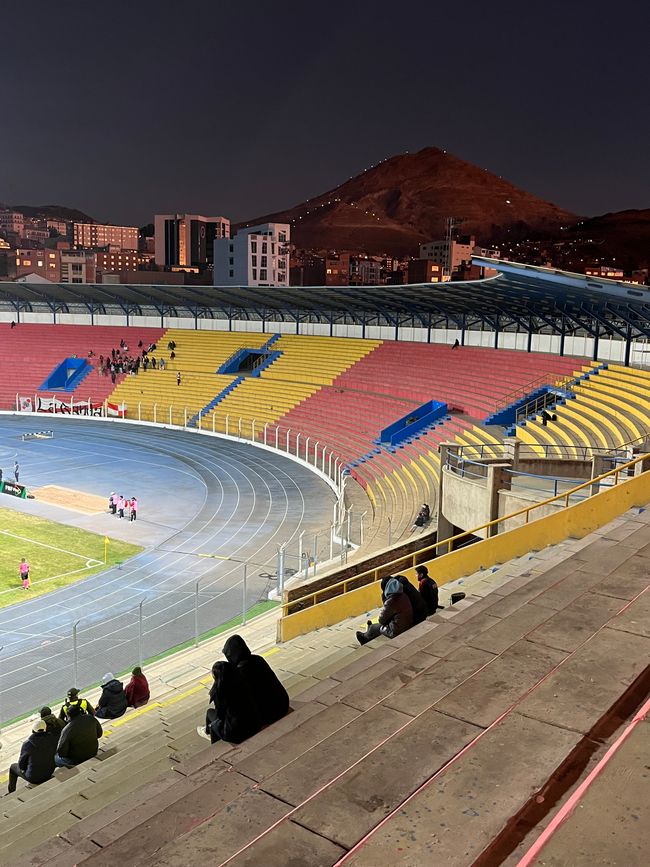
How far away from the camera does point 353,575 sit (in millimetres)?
13984

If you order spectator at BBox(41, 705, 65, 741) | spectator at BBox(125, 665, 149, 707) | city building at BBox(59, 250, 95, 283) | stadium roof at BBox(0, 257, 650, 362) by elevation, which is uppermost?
city building at BBox(59, 250, 95, 283)

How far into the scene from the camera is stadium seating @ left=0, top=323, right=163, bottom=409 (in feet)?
166

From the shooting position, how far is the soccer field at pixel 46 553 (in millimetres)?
18203

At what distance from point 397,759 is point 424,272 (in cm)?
17432

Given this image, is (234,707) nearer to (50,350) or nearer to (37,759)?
(37,759)

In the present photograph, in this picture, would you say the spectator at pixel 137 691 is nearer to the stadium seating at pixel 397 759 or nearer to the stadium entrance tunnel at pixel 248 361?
the stadium seating at pixel 397 759

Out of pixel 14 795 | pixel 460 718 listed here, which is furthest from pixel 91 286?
pixel 460 718

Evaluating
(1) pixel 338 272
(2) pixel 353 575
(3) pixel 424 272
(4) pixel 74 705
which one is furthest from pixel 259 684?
(1) pixel 338 272

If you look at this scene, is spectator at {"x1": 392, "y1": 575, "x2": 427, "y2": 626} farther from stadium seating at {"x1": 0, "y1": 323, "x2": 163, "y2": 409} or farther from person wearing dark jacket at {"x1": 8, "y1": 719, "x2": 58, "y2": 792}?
stadium seating at {"x1": 0, "y1": 323, "x2": 163, "y2": 409}

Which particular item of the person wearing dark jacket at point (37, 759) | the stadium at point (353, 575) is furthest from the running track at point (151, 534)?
the person wearing dark jacket at point (37, 759)

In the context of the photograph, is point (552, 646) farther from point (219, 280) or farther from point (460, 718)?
point (219, 280)

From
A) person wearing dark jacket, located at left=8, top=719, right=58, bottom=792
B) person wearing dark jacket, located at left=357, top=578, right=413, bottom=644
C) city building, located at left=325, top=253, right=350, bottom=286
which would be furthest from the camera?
city building, located at left=325, top=253, right=350, bottom=286

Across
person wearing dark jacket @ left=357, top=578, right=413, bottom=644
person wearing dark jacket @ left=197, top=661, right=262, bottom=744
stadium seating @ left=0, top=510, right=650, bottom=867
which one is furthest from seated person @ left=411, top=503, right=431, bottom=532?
person wearing dark jacket @ left=197, top=661, right=262, bottom=744

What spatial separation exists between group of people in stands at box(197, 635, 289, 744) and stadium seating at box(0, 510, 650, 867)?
238 millimetres
